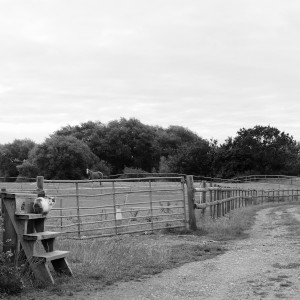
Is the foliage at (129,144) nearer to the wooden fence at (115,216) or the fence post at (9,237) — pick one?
the wooden fence at (115,216)

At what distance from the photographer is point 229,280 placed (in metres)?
6.86

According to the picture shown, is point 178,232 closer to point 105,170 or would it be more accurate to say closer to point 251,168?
point 251,168

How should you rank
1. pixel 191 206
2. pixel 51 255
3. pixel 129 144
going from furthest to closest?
1. pixel 129 144
2. pixel 191 206
3. pixel 51 255

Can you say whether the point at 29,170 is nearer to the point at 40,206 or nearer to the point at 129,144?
the point at 129,144

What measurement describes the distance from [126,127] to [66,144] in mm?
19157

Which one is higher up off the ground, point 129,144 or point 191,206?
point 129,144

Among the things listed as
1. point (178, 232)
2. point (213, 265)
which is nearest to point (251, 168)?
point (178, 232)

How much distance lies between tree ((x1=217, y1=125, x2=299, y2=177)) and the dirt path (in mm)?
58704

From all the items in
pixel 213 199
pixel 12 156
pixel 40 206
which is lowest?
pixel 213 199

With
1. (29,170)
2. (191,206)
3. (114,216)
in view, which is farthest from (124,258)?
(29,170)

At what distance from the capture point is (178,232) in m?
13.3

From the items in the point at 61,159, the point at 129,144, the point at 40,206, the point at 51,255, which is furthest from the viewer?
the point at 129,144

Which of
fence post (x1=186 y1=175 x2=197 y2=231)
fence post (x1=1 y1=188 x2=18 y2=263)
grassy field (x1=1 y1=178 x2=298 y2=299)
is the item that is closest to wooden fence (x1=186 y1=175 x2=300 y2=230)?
fence post (x1=186 y1=175 x2=197 y2=231)

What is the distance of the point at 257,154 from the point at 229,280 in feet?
206
